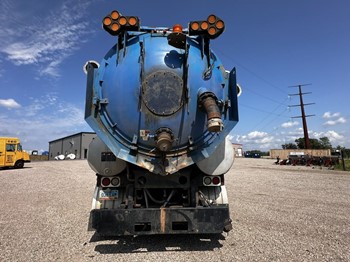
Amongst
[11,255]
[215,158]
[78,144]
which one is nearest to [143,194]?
[215,158]

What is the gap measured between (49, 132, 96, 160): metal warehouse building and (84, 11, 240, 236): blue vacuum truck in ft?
146

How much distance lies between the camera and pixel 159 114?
3658mm

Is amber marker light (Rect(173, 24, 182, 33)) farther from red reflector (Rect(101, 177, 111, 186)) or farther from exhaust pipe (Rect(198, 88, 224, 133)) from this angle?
red reflector (Rect(101, 177, 111, 186))

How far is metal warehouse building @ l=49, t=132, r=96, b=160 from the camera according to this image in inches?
1978

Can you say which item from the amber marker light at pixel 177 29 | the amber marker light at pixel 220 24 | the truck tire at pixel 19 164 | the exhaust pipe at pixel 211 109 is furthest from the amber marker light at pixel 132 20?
the truck tire at pixel 19 164

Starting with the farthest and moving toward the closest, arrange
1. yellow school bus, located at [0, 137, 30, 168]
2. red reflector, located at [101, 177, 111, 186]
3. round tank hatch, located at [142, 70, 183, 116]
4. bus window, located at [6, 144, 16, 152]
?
bus window, located at [6, 144, 16, 152] < yellow school bus, located at [0, 137, 30, 168] < red reflector, located at [101, 177, 111, 186] < round tank hatch, located at [142, 70, 183, 116]

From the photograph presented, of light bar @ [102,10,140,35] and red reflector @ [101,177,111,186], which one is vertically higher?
light bar @ [102,10,140,35]

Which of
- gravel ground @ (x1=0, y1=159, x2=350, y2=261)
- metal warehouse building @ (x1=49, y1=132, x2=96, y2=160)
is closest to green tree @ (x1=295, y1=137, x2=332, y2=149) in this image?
metal warehouse building @ (x1=49, y1=132, x2=96, y2=160)

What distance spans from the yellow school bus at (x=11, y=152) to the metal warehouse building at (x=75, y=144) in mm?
22857

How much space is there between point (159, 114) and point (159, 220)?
1569mm

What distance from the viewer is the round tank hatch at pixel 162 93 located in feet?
12.0

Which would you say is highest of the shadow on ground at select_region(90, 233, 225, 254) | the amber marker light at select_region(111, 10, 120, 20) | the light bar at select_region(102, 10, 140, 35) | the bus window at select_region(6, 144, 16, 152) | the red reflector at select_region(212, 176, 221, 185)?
the amber marker light at select_region(111, 10, 120, 20)

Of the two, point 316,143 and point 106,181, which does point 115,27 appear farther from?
point 316,143

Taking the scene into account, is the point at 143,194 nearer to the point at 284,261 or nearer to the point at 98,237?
the point at 98,237
